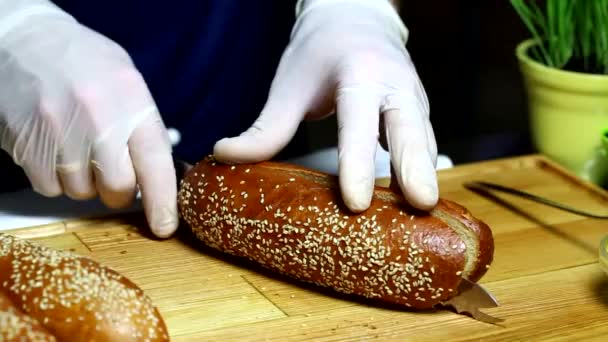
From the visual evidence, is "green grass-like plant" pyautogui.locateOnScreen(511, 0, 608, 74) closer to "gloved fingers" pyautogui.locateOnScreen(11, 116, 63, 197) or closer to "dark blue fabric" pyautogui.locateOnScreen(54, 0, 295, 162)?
"dark blue fabric" pyautogui.locateOnScreen(54, 0, 295, 162)

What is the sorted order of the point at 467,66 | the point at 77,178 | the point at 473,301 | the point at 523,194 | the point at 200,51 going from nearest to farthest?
the point at 473,301 < the point at 77,178 < the point at 523,194 < the point at 200,51 < the point at 467,66

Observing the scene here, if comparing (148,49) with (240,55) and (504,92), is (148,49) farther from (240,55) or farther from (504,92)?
(504,92)

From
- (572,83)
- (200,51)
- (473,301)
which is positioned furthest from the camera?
(200,51)

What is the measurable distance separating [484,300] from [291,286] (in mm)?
322

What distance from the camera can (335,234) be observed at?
131 cm

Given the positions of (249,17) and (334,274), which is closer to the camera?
(334,274)

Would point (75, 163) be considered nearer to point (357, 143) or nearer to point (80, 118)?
point (80, 118)

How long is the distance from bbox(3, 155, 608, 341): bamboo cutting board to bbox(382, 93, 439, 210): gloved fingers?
195mm

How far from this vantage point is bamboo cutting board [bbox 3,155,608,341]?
50.1 inches

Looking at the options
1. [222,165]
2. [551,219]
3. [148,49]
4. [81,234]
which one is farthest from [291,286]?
[148,49]

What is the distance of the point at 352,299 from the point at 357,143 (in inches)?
10.1

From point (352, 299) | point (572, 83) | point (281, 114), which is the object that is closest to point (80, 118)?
point (281, 114)

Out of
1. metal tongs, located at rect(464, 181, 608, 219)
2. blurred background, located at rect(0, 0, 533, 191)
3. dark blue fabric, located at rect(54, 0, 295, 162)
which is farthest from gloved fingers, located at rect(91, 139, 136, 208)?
blurred background, located at rect(0, 0, 533, 191)

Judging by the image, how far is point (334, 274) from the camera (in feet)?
4.36
